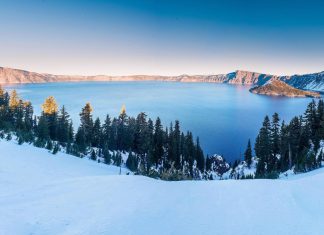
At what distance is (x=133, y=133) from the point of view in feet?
185

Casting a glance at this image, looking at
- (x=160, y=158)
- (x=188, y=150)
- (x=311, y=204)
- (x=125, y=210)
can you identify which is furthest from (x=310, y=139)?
(x=125, y=210)

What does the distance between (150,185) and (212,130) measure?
8710 cm

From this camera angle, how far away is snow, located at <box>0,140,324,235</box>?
217 inches

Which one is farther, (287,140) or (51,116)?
(51,116)

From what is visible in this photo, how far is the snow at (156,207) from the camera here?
5500 mm

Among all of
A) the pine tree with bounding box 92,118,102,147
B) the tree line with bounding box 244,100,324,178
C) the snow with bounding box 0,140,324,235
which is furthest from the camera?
the pine tree with bounding box 92,118,102,147

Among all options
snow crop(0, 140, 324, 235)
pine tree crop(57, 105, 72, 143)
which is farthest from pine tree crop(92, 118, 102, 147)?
snow crop(0, 140, 324, 235)

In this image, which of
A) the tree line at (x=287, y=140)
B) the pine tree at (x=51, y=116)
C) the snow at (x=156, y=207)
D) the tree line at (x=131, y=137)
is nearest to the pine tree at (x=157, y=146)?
the tree line at (x=131, y=137)

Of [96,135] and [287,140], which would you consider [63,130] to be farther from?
[287,140]

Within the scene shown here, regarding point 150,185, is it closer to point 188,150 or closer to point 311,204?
point 311,204

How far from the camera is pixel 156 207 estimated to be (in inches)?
274

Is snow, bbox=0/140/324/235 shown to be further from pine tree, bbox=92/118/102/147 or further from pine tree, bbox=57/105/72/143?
pine tree, bbox=92/118/102/147

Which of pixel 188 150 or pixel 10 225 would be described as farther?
pixel 188 150

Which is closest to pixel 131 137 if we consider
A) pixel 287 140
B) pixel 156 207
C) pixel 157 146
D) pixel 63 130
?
pixel 157 146
